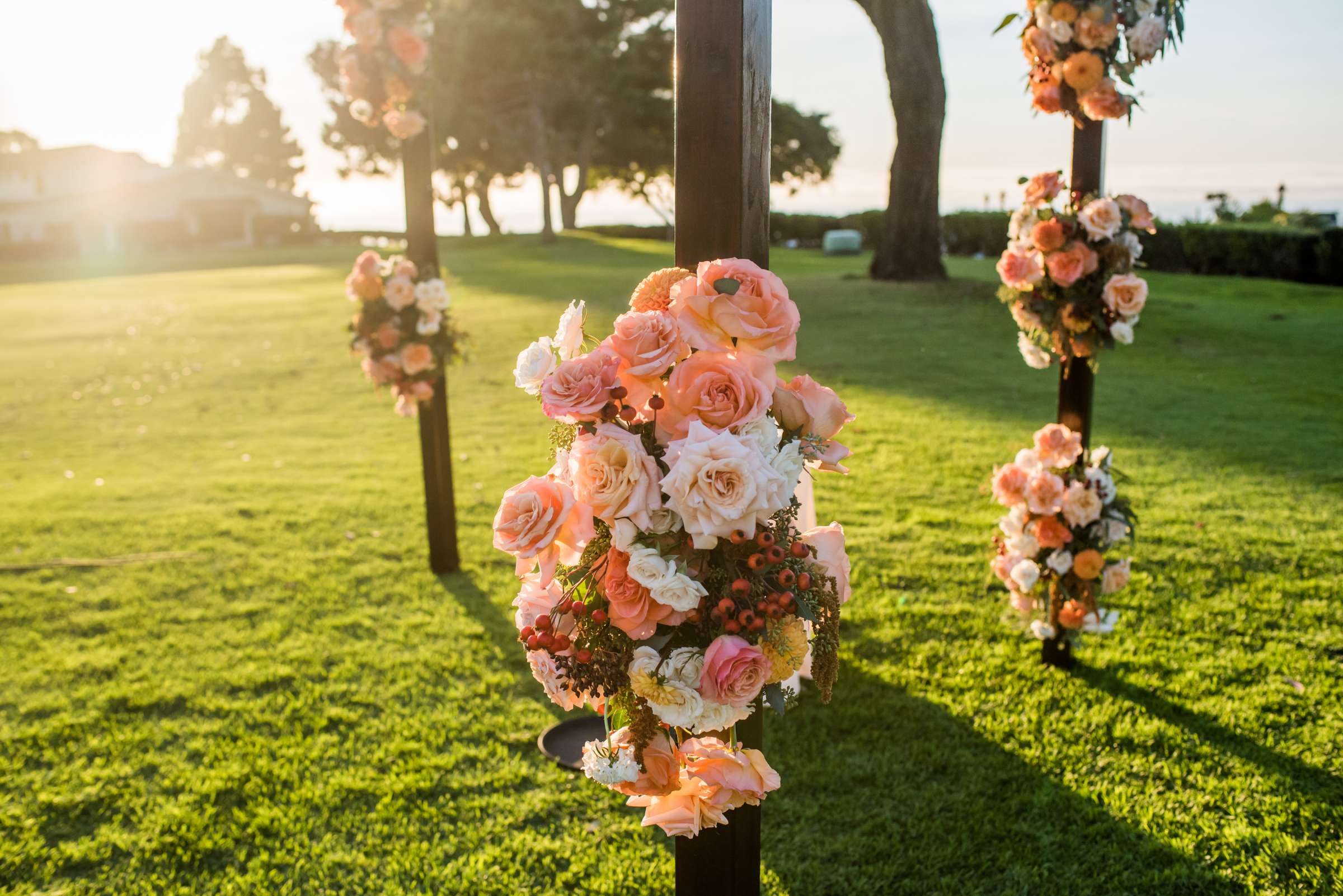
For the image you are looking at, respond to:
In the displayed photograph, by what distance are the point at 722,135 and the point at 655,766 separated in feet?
4.51

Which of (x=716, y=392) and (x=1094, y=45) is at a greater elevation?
(x=1094, y=45)

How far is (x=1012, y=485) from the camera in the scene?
4.02 meters

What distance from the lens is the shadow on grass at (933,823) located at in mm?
2945

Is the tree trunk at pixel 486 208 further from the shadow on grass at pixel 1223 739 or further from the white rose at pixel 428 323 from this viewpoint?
the shadow on grass at pixel 1223 739

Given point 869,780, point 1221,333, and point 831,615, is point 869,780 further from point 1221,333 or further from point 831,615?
point 1221,333

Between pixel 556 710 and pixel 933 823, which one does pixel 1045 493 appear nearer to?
pixel 933 823

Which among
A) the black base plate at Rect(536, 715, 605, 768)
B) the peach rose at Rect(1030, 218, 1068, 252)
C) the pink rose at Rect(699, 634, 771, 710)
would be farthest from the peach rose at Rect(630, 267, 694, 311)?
the peach rose at Rect(1030, 218, 1068, 252)

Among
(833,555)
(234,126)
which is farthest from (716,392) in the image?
(234,126)

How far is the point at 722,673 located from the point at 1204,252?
19554 mm

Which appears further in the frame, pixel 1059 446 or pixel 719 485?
pixel 1059 446

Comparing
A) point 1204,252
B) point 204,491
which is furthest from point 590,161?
point 204,491

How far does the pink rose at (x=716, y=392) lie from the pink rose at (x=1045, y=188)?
233 cm

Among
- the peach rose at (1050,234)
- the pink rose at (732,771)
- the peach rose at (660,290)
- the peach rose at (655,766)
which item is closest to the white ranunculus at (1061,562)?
the peach rose at (1050,234)

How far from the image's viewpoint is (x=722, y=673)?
1860mm
